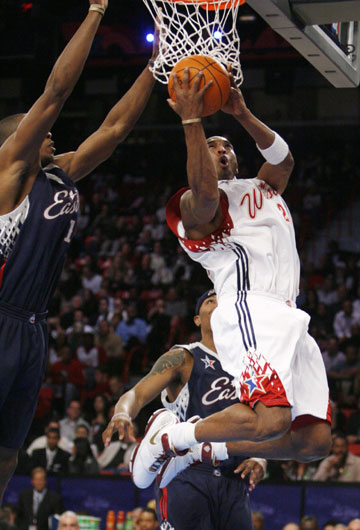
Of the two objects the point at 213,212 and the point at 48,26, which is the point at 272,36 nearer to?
the point at 48,26

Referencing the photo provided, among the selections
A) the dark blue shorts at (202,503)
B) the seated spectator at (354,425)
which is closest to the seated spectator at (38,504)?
the seated spectator at (354,425)

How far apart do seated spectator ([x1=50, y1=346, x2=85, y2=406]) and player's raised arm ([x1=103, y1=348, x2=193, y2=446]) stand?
24.3 feet

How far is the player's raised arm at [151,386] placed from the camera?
16.3ft

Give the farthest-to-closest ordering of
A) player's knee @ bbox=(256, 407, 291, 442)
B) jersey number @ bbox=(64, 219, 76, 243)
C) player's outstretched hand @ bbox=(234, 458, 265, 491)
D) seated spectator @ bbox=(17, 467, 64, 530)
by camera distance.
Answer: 1. seated spectator @ bbox=(17, 467, 64, 530)
2. player's outstretched hand @ bbox=(234, 458, 265, 491)
3. player's knee @ bbox=(256, 407, 291, 442)
4. jersey number @ bbox=(64, 219, 76, 243)

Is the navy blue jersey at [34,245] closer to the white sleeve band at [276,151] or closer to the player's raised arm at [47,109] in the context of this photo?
the player's raised arm at [47,109]

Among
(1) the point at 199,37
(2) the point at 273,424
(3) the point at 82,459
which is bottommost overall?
(3) the point at 82,459

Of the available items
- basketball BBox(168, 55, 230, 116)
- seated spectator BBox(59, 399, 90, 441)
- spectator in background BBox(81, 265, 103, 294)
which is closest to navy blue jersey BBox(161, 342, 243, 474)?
basketball BBox(168, 55, 230, 116)

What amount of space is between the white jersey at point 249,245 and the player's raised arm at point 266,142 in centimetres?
23

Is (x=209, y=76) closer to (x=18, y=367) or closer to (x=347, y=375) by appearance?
(x=18, y=367)

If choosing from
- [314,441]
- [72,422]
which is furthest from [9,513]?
[314,441]

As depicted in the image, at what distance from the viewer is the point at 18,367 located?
14.1 ft

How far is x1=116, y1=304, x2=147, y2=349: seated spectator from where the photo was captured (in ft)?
47.9

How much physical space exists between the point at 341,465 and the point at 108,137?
653 centimetres

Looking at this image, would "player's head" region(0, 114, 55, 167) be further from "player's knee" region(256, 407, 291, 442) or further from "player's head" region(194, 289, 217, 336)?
"player's head" region(194, 289, 217, 336)
